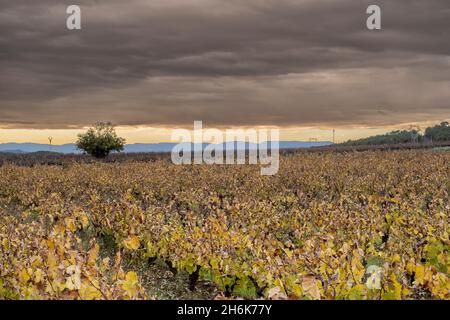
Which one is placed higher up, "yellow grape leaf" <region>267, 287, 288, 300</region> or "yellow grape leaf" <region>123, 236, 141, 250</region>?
"yellow grape leaf" <region>267, 287, 288, 300</region>

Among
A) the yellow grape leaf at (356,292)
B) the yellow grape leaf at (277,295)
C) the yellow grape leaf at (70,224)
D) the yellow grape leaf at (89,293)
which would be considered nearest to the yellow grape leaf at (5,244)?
the yellow grape leaf at (70,224)

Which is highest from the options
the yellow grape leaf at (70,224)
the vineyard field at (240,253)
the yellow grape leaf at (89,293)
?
the yellow grape leaf at (70,224)

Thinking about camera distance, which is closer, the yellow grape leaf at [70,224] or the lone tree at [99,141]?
the yellow grape leaf at [70,224]

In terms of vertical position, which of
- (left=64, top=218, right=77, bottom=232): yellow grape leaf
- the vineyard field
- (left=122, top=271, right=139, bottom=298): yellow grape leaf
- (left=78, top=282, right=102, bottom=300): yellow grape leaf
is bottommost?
the vineyard field

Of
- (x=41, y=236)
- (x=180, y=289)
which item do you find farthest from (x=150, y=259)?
(x=41, y=236)

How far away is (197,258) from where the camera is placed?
950 centimetres

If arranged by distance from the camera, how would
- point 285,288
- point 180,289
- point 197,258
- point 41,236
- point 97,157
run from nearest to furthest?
point 285,288
point 41,236
point 197,258
point 180,289
point 97,157

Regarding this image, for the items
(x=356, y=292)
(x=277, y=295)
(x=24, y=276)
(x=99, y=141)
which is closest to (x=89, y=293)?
(x=24, y=276)

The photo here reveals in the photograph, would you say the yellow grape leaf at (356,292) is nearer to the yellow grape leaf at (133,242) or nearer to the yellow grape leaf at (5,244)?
the yellow grape leaf at (133,242)

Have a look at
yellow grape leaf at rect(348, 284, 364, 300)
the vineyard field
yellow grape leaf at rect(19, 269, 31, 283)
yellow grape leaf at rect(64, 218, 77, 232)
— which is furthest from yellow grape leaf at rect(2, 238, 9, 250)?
yellow grape leaf at rect(348, 284, 364, 300)

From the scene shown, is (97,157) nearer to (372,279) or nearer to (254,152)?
(254,152)

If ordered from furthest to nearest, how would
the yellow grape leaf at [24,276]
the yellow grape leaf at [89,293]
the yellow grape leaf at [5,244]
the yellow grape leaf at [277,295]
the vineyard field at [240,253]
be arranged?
the yellow grape leaf at [5,244]
the yellow grape leaf at [24,276]
the vineyard field at [240,253]
the yellow grape leaf at [89,293]
the yellow grape leaf at [277,295]

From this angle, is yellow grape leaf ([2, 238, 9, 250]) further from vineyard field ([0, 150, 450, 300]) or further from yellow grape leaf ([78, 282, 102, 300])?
yellow grape leaf ([78, 282, 102, 300])
